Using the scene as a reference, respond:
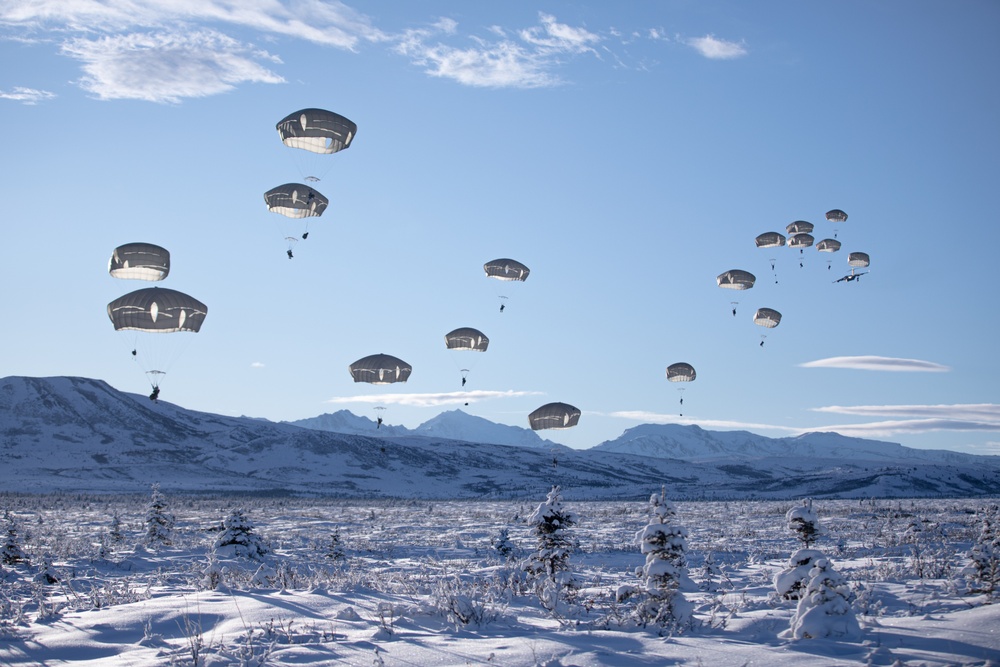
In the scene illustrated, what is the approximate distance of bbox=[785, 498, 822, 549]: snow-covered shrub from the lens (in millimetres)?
9719

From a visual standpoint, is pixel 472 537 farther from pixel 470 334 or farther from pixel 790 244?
pixel 790 244

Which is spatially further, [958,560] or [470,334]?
[470,334]

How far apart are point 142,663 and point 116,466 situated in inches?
3670

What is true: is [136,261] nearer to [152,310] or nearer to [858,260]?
[152,310]

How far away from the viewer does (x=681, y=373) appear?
4875cm

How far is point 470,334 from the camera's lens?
4403 cm

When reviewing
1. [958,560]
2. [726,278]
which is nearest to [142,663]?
[958,560]

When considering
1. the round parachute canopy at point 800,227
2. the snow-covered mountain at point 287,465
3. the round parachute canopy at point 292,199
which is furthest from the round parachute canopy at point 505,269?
the snow-covered mountain at point 287,465

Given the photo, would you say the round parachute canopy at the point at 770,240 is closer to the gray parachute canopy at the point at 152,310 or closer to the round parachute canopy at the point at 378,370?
the round parachute canopy at the point at 378,370

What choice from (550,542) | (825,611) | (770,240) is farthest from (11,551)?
(770,240)

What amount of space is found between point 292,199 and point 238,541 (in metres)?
24.5

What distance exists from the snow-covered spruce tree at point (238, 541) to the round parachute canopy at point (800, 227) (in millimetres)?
44433

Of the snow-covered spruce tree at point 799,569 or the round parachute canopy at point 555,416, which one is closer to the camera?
the snow-covered spruce tree at point 799,569

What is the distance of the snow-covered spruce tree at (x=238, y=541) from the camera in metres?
16.5
